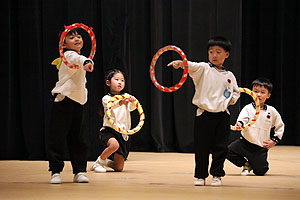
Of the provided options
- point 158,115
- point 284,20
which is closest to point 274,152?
point 158,115

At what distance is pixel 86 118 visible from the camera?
5.66 metres

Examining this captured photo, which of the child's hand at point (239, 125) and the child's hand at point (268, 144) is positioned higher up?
the child's hand at point (239, 125)

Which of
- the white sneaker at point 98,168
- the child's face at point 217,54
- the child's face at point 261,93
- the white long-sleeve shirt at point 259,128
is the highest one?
the child's face at point 217,54

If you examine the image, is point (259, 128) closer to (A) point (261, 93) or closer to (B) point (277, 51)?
(A) point (261, 93)

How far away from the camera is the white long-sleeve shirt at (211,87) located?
3.77 meters

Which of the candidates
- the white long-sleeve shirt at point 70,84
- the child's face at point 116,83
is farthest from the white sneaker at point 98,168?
the white long-sleeve shirt at point 70,84

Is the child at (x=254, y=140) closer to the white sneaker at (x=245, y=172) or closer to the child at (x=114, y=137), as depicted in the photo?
the white sneaker at (x=245, y=172)

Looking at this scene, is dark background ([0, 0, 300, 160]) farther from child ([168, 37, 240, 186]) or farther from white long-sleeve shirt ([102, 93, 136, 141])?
child ([168, 37, 240, 186])

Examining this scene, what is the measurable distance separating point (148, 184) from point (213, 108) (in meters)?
0.71

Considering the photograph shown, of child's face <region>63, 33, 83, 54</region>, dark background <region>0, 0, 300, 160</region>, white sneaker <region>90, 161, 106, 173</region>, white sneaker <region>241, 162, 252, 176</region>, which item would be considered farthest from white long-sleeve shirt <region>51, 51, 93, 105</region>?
dark background <region>0, 0, 300, 160</region>

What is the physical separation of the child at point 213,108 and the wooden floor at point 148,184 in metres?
0.15

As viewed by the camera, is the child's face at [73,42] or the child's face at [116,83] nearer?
the child's face at [73,42]

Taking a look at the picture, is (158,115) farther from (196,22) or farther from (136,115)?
(196,22)

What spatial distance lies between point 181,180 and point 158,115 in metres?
2.89
